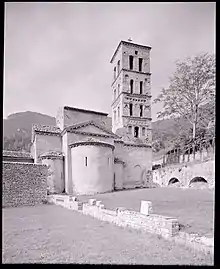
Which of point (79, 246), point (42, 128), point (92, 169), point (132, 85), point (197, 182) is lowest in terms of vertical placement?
point (79, 246)

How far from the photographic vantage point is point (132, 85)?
4176mm

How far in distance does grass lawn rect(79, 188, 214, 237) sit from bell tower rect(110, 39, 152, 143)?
3.50 ft

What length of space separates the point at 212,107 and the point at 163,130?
3.54 feet

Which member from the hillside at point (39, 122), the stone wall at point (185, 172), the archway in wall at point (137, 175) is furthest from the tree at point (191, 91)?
the archway in wall at point (137, 175)

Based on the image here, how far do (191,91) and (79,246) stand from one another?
234 centimetres

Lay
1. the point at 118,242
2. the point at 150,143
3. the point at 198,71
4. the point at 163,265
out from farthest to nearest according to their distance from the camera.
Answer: the point at 150,143, the point at 198,71, the point at 118,242, the point at 163,265

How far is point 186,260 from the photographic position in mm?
2277

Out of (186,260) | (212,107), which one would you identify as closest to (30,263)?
(186,260)

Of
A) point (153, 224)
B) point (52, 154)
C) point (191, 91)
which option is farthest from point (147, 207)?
point (52, 154)

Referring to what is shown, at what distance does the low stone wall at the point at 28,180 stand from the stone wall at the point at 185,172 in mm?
2884

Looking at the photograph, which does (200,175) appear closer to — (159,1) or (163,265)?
(163,265)

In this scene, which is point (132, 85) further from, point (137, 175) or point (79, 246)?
point (137, 175)

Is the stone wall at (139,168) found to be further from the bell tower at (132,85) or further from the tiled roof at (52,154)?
the tiled roof at (52,154)

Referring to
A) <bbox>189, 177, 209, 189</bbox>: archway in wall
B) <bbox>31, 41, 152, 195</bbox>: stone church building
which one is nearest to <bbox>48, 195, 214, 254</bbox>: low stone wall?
<bbox>189, 177, 209, 189</bbox>: archway in wall
